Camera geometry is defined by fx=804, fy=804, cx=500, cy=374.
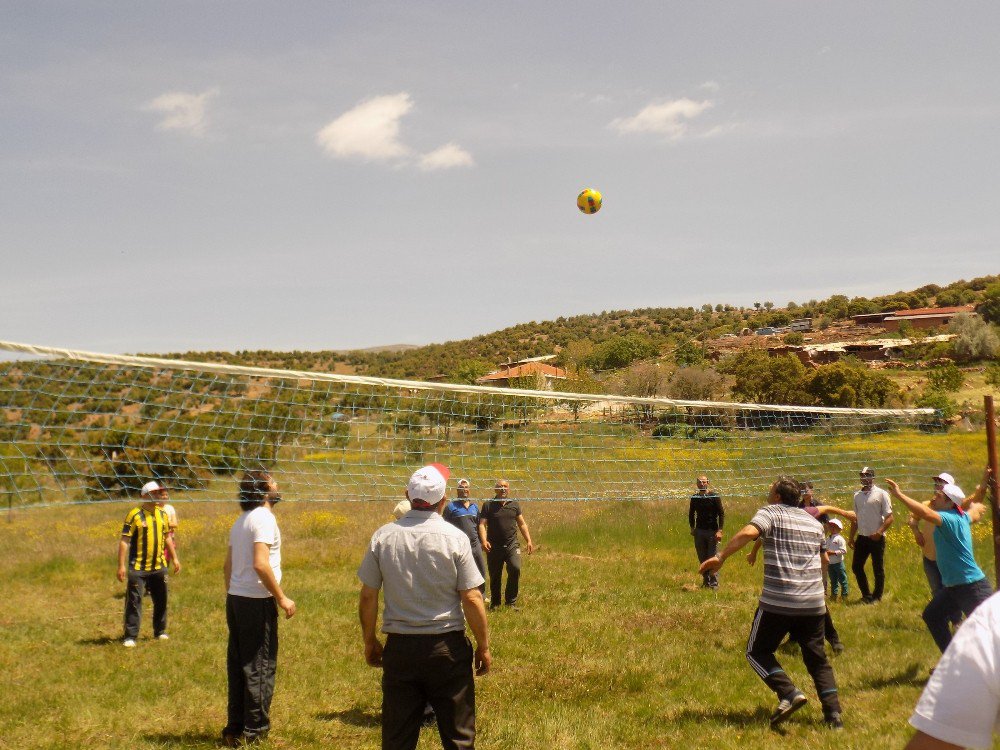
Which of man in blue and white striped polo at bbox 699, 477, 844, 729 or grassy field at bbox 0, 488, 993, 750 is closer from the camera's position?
man in blue and white striped polo at bbox 699, 477, 844, 729

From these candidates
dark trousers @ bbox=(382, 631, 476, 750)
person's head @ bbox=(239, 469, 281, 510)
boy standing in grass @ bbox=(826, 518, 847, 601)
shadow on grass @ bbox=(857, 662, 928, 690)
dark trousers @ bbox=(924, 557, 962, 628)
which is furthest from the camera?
boy standing in grass @ bbox=(826, 518, 847, 601)

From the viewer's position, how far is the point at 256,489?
18.9ft

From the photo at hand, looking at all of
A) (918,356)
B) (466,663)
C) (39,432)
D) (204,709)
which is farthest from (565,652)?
(918,356)

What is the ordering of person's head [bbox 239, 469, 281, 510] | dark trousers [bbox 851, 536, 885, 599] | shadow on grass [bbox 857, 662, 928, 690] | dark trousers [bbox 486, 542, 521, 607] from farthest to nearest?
dark trousers [bbox 486, 542, 521, 607]
dark trousers [bbox 851, 536, 885, 599]
shadow on grass [bbox 857, 662, 928, 690]
person's head [bbox 239, 469, 281, 510]

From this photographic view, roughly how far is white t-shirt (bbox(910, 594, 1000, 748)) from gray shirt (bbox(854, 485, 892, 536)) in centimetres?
907

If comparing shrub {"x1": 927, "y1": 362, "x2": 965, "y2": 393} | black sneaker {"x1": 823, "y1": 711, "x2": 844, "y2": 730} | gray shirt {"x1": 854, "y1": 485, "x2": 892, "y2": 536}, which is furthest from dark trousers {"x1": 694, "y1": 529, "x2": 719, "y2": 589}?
shrub {"x1": 927, "y1": 362, "x2": 965, "y2": 393}

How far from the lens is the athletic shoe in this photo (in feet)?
19.1

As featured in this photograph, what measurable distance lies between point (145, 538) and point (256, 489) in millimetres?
3961

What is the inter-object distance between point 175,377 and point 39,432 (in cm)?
121

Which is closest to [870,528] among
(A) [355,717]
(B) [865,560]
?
(B) [865,560]

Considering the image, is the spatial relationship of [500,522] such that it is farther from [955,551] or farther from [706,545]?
[955,551]

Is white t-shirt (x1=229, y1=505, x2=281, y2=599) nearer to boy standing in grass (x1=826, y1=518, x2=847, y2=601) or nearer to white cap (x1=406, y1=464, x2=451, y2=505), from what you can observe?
white cap (x1=406, y1=464, x2=451, y2=505)

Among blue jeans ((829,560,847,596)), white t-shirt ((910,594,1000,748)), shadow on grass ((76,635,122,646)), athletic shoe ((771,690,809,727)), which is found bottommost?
shadow on grass ((76,635,122,646))

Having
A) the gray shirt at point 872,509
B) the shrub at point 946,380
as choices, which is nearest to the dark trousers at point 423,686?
the gray shirt at point 872,509
